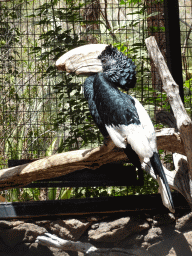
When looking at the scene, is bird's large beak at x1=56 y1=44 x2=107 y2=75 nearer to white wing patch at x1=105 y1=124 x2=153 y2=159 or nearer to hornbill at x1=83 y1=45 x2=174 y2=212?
hornbill at x1=83 y1=45 x2=174 y2=212

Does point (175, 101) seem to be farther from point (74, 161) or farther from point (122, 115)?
Result: point (74, 161)

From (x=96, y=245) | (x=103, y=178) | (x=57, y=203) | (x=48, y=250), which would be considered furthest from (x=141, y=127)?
(x=48, y=250)

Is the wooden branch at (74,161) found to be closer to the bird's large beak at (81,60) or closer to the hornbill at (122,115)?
the hornbill at (122,115)

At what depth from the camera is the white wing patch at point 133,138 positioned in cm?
108

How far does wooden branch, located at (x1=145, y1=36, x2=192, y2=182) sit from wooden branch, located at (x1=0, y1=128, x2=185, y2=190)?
13cm

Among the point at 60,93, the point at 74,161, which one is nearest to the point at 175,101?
the point at 74,161

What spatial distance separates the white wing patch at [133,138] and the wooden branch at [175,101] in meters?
0.16

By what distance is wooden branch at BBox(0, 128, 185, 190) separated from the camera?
50.8 inches

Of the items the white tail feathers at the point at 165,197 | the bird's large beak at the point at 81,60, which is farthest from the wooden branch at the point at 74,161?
the bird's large beak at the point at 81,60

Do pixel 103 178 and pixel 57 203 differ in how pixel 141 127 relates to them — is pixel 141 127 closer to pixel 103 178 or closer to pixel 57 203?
pixel 103 178

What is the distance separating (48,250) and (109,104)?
1129mm

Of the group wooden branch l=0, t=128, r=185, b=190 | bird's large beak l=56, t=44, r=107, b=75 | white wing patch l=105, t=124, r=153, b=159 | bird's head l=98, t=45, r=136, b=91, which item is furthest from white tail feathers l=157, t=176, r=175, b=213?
bird's large beak l=56, t=44, r=107, b=75

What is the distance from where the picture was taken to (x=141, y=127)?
1109mm

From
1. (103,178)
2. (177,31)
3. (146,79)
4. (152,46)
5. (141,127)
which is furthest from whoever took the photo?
(146,79)
